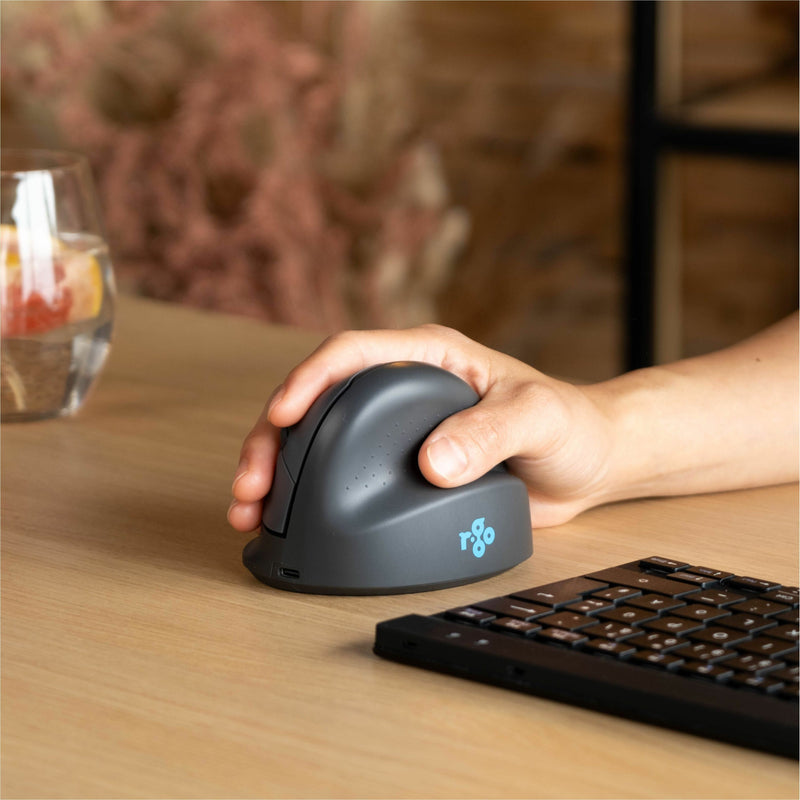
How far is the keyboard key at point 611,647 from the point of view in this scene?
0.54 m

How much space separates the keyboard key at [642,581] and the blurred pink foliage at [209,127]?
208cm

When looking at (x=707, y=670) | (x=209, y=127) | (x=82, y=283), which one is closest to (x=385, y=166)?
(x=209, y=127)

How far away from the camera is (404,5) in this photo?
9.07 feet

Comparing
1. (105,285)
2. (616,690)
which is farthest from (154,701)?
(105,285)

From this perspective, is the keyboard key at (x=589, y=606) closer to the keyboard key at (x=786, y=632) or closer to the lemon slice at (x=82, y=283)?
the keyboard key at (x=786, y=632)

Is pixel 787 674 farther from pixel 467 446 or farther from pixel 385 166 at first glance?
pixel 385 166

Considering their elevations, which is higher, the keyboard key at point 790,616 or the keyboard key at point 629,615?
the keyboard key at point 629,615

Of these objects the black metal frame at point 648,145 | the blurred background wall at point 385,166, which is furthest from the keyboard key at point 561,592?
the blurred background wall at point 385,166

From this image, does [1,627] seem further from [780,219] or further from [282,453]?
[780,219]

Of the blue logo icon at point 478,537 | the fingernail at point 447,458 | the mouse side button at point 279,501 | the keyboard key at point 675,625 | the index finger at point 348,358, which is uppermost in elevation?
the index finger at point 348,358

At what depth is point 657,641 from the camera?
55 cm

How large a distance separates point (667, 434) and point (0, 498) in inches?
16.3

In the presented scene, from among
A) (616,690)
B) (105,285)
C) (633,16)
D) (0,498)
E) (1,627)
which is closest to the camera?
(616,690)

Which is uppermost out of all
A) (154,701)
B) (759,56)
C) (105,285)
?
(759,56)
